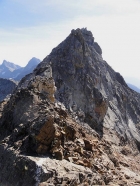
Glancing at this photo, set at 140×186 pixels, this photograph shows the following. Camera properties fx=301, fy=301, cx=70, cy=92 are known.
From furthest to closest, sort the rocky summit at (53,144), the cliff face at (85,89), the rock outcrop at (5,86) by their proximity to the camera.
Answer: the rock outcrop at (5,86) < the cliff face at (85,89) < the rocky summit at (53,144)

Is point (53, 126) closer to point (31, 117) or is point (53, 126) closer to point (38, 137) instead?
point (38, 137)

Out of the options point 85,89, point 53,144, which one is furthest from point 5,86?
point 53,144

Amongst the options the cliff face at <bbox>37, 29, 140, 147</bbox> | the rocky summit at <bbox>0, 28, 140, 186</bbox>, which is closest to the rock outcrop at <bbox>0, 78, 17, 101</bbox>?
the cliff face at <bbox>37, 29, 140, 147</bbox>

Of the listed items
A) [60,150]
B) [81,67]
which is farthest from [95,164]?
[81,67]

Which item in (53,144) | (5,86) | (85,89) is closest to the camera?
(53,144)

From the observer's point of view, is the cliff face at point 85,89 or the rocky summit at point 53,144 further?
the cliff face at point 85,89

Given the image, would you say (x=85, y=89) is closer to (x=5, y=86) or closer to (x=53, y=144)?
(x=53, y=144)

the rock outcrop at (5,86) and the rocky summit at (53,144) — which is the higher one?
the rock outcrop at (5,86)

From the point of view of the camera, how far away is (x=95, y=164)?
23.9 meters

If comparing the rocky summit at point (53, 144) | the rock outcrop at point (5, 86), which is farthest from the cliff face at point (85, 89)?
the rock outcrop at point (5, 86)

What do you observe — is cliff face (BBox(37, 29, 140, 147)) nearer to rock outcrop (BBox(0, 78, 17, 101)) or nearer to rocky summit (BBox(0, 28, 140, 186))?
rocky summit (BBox(0, 28, 140, 186))

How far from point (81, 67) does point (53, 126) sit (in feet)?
113

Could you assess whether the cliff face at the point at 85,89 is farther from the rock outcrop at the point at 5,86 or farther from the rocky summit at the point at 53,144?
the rock outcrop at the point at 5,86

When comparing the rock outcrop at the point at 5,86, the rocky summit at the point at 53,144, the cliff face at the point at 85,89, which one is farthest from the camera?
the rock outcrop at the point at 5,86
